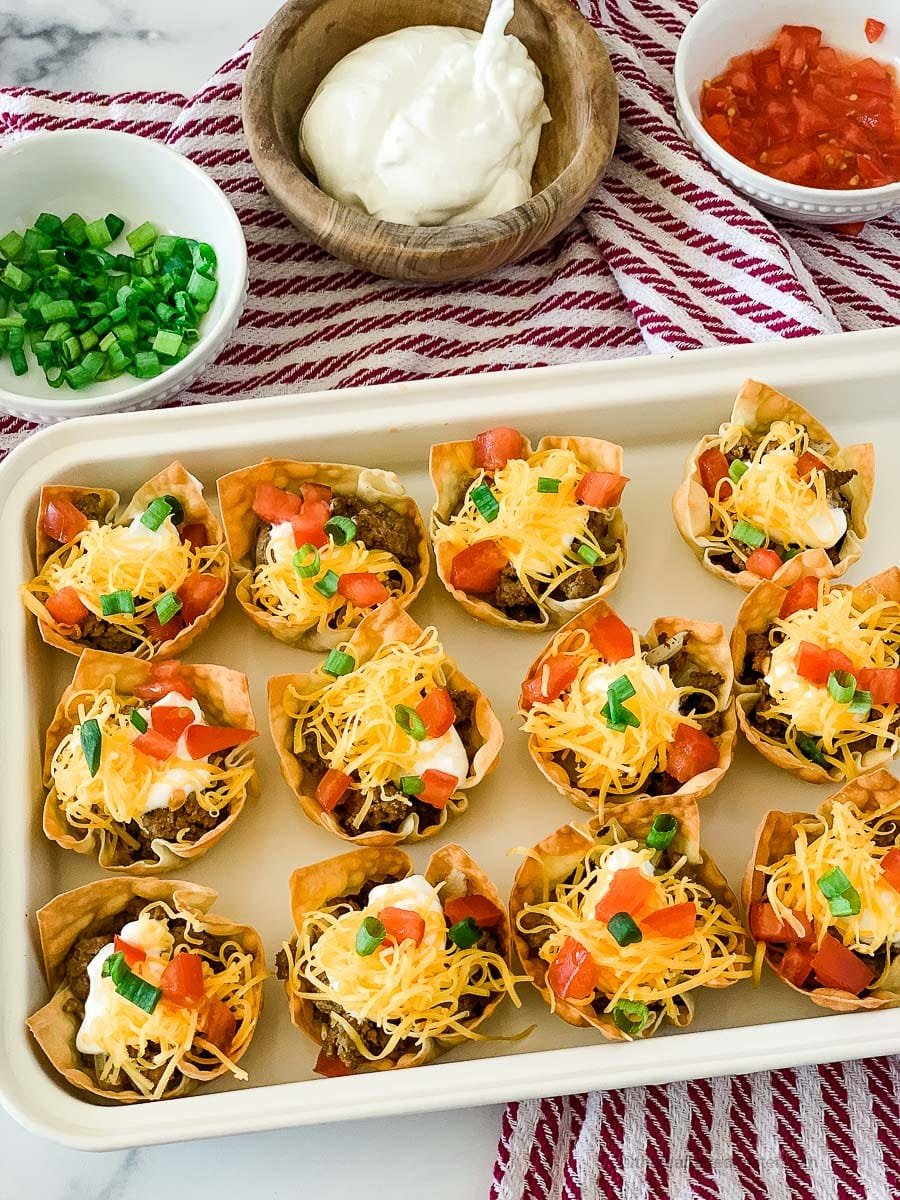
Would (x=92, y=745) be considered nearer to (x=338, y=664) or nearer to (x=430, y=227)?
(x=338, y=664)

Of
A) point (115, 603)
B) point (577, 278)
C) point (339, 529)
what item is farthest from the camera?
point (577, 278)

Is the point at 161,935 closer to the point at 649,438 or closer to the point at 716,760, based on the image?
the point at 716,760

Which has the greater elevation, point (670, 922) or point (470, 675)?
point (470, 675)

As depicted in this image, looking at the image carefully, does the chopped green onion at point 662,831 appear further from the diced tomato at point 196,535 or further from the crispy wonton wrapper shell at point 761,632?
the diced tomato at point 196,535

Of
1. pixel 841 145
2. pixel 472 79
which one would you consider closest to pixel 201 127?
pixel 472 79

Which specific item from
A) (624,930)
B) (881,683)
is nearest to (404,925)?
(624,930)

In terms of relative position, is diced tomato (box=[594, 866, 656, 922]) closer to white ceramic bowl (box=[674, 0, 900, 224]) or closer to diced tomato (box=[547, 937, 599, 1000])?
diced tomato (box=[547, 937, 599, 1000])

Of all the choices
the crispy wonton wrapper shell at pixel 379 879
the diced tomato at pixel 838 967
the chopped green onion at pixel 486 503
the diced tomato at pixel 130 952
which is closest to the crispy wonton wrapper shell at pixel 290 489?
the chopped green onion at pixel 486 503

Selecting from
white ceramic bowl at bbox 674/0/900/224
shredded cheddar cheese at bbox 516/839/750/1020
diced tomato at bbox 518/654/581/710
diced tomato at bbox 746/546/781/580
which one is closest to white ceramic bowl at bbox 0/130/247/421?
diced tomato at bbox 518/654/581/710
